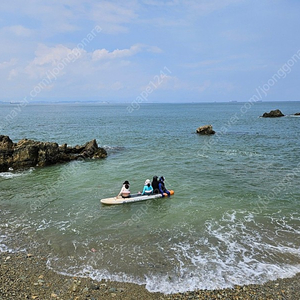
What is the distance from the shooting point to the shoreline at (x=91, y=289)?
8.84 meters

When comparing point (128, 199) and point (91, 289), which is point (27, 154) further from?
point (91, 289)

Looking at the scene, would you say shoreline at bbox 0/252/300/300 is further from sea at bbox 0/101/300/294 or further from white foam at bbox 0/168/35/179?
white foam at bbox 0/168/35/179

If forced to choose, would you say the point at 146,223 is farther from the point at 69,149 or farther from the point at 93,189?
the point at 69,149

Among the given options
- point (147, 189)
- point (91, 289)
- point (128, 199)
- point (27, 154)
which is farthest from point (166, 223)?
point (27, 154)

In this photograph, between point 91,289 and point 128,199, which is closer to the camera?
point 91,289

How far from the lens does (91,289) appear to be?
9250 millimetres

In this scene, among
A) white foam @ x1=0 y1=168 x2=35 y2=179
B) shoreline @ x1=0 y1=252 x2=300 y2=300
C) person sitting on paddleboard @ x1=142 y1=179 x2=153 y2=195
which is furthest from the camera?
white foam @ x1=0 y1=168 x2=35 y2=179

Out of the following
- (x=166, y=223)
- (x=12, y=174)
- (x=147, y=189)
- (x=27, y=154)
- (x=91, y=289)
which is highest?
(x=27, y=154)

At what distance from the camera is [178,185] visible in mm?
22047

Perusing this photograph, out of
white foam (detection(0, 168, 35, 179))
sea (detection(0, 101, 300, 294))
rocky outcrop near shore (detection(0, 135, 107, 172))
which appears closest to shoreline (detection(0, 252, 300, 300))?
sea (detection(0, 101, 300, 294))

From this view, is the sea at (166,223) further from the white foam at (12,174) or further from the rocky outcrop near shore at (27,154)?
the rocky outcrop near shore at (27,154)

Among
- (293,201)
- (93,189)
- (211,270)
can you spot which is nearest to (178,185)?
(93,189)

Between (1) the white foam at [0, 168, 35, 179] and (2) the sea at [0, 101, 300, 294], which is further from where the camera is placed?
(1) the white foam at [0, 168, 35, 179]

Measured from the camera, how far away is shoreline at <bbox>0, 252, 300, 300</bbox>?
884 cm
